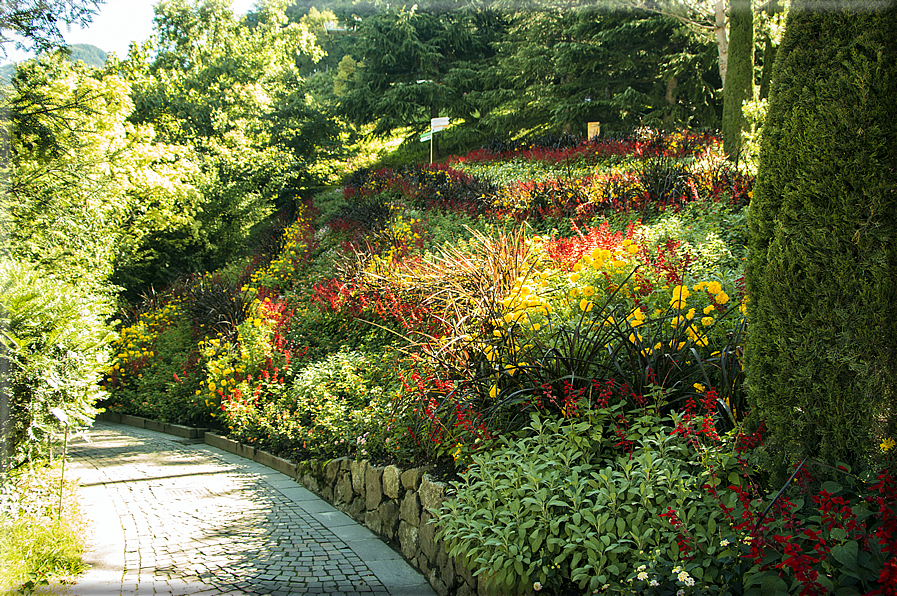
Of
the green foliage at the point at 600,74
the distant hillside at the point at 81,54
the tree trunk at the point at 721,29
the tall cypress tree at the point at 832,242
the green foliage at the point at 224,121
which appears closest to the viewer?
the tall cypress tree at the point at 832,242

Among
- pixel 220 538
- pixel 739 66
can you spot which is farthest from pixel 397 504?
pixel 739 66

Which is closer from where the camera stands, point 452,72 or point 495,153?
point 495,153

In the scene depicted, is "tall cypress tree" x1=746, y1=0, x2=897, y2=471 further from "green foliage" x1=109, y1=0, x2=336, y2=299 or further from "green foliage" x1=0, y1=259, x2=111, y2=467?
"green foliage" x1=109, y1=0, x2=336, y2=299

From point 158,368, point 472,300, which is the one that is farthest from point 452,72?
point 472,300

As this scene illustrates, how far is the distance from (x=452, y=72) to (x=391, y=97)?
7.89 feet

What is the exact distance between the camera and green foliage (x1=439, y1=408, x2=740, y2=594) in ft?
6.95

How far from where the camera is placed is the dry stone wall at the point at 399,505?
317 cm

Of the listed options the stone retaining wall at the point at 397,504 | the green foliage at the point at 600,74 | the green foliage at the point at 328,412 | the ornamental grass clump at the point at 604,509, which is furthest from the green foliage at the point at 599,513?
the green foliage at the point at 600,74

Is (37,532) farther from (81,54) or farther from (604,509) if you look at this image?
(81,54)

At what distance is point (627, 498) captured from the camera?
96.2 inches

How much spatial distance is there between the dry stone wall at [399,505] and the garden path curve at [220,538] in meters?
0.09

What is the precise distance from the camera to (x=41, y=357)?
3760 mm

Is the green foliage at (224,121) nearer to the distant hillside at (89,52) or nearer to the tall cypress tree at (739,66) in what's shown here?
the distant hillside at (89,52)

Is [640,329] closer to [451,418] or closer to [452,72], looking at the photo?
[451,418]
